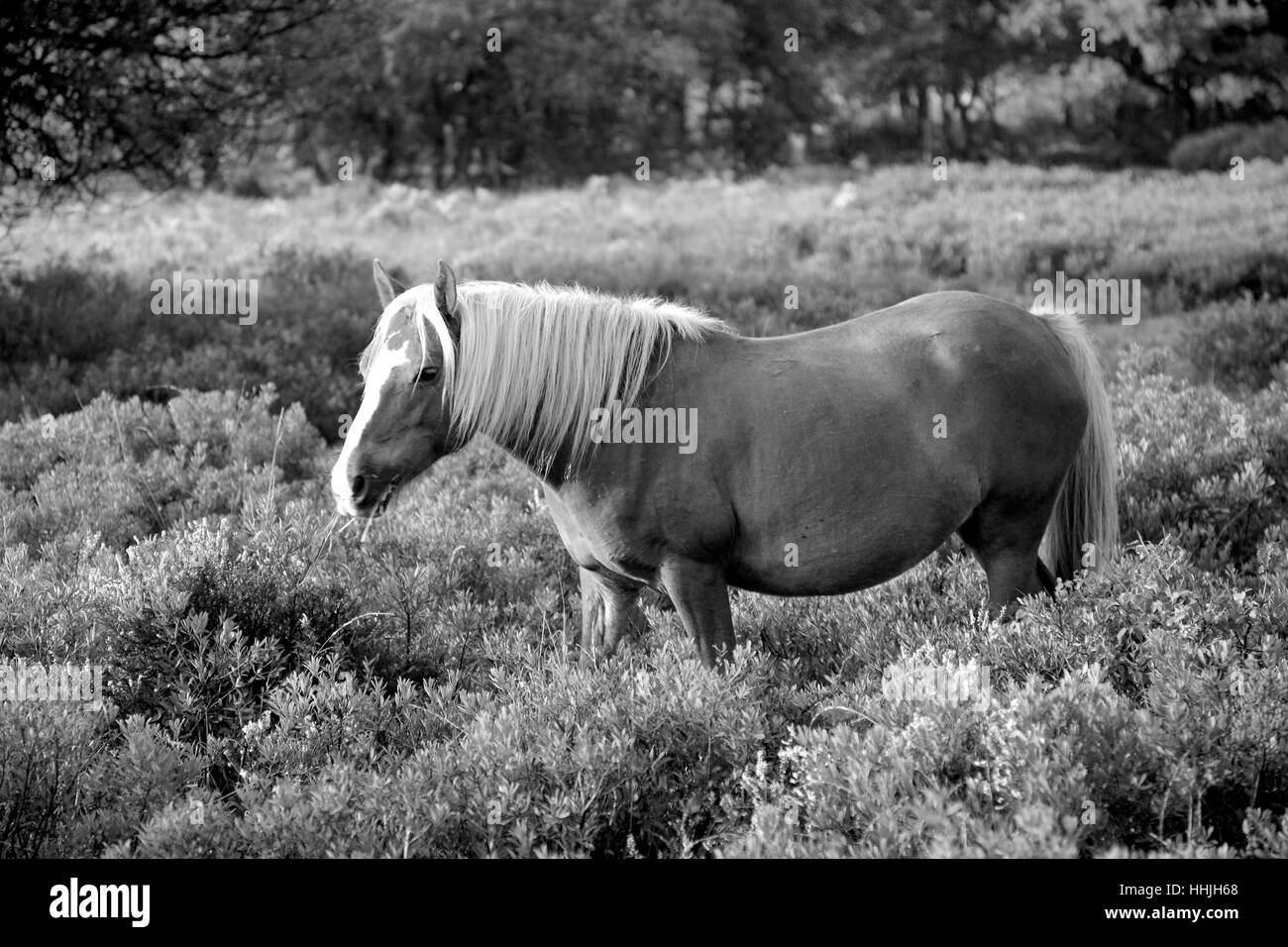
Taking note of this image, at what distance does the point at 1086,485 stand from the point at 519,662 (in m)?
2.62

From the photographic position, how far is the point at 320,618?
5.46m

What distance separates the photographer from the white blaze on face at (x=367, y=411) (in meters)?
4.29

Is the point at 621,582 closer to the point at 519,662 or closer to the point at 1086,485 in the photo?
the point at 519,662

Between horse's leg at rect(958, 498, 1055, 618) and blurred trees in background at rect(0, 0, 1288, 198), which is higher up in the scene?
blurred trees in background at rect(0, 0, 1288, 198)

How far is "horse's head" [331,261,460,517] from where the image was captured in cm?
431

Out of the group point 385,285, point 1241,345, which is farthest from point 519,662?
point 1241,345

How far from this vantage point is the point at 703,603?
15.1ft

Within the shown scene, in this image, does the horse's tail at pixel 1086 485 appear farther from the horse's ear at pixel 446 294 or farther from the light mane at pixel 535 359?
the horse's ear at pixel 446 294

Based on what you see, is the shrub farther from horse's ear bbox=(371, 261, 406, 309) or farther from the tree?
the tree

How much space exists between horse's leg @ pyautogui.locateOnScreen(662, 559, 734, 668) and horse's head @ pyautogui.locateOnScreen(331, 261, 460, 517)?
104 cm

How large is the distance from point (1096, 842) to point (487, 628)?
317 centimetres

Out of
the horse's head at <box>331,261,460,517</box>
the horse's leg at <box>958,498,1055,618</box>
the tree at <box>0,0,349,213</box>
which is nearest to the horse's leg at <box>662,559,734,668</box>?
the horse's head at <box>331,261,460,517</box>

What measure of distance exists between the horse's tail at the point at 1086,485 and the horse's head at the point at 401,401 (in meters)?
2.68
